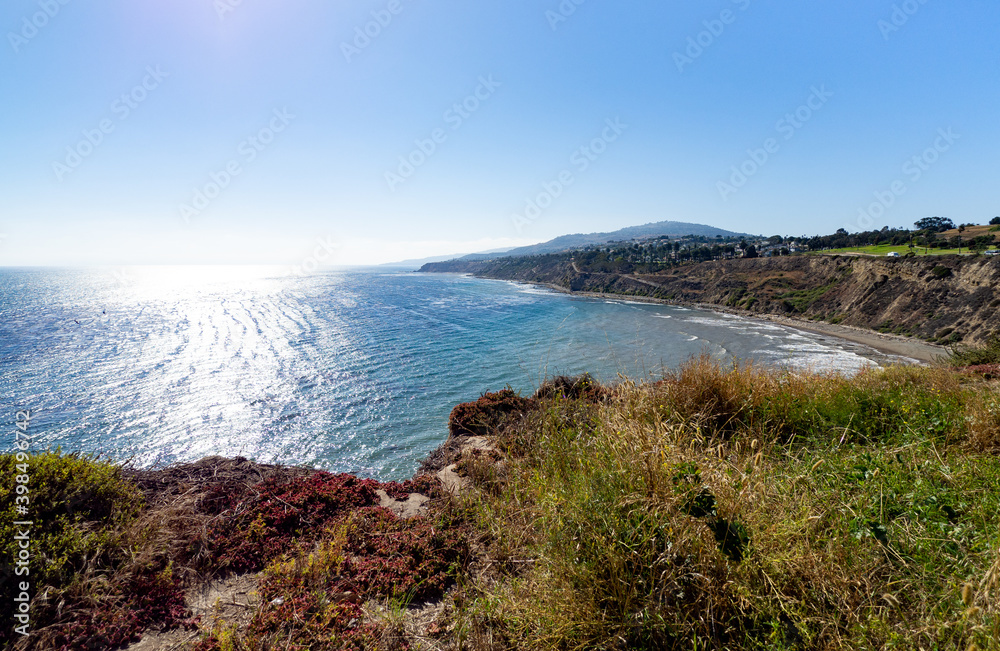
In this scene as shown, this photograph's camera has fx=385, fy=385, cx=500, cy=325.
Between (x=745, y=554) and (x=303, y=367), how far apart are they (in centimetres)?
3124

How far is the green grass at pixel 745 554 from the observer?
217cm

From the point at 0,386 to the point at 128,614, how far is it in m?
33.4

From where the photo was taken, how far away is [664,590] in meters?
A: 2.36

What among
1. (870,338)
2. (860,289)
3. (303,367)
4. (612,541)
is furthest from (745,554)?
(860,289)

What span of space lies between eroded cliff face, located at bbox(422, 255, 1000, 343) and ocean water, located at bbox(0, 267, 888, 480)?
28.6 ft


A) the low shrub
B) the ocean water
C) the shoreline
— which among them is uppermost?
the low shrub

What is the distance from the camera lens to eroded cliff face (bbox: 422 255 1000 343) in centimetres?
3944

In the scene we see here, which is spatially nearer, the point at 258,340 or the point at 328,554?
the point at 328,554

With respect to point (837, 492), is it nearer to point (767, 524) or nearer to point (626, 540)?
point (767, 524)

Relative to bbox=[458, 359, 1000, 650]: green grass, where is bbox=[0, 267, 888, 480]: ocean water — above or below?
below

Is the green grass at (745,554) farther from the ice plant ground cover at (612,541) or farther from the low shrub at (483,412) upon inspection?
the low shrub at (483,412)

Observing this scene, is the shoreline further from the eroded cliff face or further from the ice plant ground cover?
the ice plant ground cover

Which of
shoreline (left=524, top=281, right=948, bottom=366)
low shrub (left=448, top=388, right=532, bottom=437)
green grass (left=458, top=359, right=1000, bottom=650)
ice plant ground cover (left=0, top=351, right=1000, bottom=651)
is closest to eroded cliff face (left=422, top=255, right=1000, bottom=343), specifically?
shoreline (left=524, top=281, right=948, bottom=366)

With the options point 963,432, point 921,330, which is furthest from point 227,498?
point 921,330
